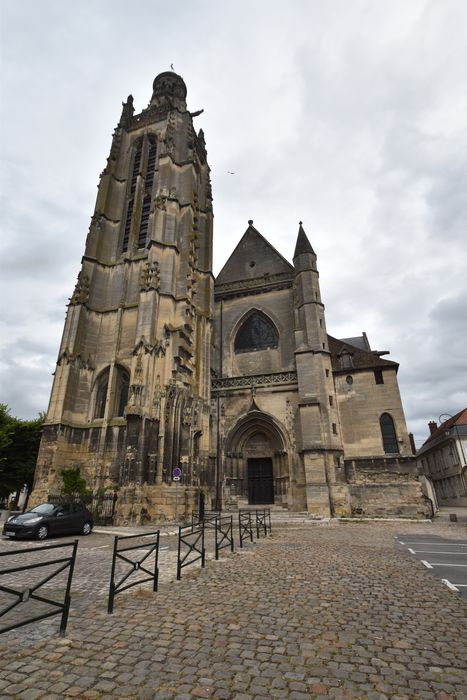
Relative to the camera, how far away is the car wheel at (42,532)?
10.4 meters

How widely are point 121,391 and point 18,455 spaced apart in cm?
991

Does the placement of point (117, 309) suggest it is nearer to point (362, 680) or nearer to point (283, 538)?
point (283, 538)

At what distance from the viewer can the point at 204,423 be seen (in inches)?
738

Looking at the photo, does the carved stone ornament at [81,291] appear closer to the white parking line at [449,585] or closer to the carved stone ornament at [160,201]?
the carved stone ornament at [160,201]

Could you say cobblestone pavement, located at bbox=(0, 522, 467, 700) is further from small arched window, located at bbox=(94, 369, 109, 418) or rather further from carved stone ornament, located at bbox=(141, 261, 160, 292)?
carved stone ornament, located at bbox=(141, 261, 160, 292)

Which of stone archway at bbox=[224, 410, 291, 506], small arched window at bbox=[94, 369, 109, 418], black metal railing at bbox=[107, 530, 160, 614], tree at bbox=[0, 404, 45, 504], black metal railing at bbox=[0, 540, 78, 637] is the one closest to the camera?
black metal railing at bbox=[0, 540, 78, 637]

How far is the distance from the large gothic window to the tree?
14152 millimetres

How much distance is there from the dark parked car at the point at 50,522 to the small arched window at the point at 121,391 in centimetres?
570

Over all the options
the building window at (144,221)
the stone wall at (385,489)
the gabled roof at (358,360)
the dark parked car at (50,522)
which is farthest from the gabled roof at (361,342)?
the dark parked car at (50,522)

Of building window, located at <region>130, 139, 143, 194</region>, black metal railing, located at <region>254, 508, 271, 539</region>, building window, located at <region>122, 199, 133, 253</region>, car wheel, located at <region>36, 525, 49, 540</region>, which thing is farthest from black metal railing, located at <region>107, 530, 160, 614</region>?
building window, located at <region>130, 139, 143, 194</region>

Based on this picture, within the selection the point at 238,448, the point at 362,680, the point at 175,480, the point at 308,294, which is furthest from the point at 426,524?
the point at 362,680

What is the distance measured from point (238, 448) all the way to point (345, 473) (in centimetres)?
574

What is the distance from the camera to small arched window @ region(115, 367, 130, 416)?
17406 mm

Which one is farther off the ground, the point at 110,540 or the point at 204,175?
the point at 204,175
